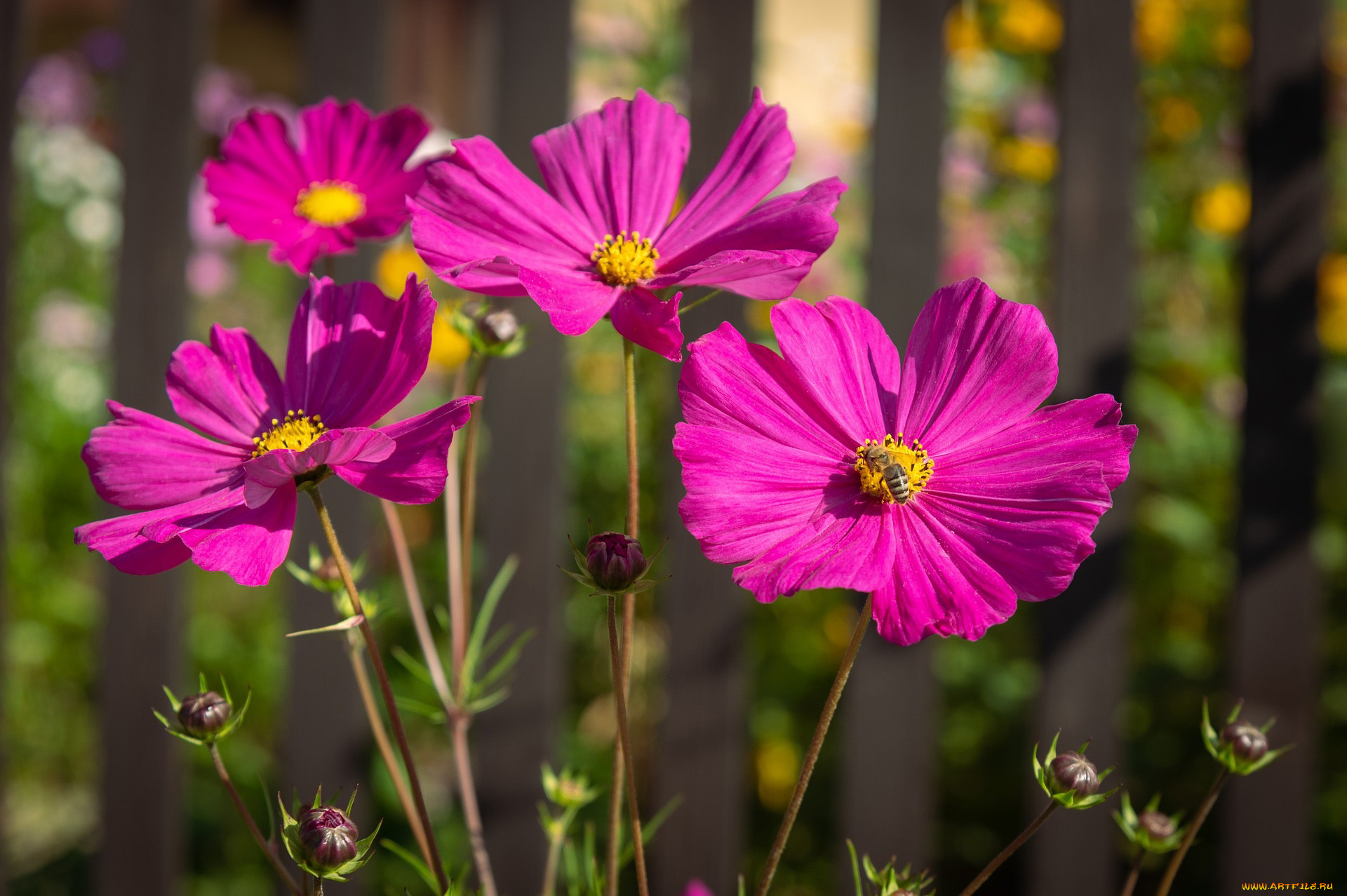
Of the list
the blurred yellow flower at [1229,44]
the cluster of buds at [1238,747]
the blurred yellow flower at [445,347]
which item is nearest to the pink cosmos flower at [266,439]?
the cluster of buds at [1238,747]

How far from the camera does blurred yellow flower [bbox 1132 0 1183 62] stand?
5.21 feet

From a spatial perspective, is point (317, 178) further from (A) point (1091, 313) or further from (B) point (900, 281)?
(A) point (1091, 313)

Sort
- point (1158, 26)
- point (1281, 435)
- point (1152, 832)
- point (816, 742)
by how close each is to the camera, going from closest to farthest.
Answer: point (816, 742) → point (1152, 832) → point (1281, 435) → point (1158, 26)

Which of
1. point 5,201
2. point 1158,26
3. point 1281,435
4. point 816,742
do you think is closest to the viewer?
point 816,742

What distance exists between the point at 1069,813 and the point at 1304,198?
30.4 inches

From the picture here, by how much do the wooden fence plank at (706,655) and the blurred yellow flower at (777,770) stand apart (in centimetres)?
25

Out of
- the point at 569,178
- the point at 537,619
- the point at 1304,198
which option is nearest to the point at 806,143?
the point at 1304,198

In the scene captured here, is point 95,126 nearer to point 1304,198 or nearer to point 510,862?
point 510,862

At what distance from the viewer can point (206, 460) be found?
0.40 m

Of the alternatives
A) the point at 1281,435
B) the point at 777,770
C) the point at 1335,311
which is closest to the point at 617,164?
the point at 1281,435

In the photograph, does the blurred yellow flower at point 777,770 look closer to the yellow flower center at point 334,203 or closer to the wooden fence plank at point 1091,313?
the wooden fence plank at point 1091,313

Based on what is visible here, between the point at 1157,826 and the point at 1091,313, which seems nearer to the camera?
the point at 1157,826

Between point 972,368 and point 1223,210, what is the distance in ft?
4.43

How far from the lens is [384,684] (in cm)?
34
